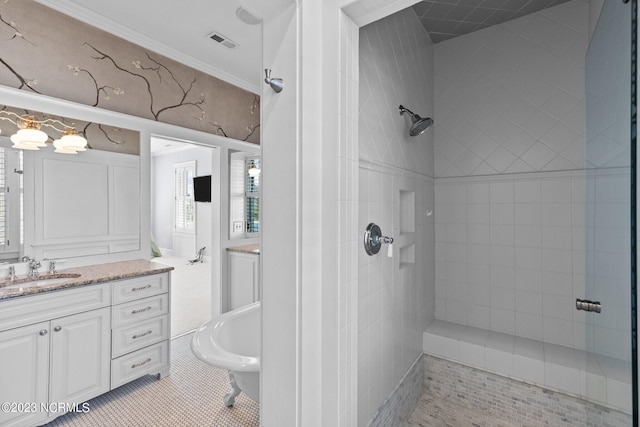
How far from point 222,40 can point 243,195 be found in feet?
5.24

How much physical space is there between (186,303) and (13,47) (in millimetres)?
3034

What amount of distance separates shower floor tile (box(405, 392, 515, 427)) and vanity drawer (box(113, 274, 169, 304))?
198cm

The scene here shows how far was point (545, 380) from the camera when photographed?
1851 mm

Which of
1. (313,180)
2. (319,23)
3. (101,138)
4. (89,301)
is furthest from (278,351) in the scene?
(101,138)

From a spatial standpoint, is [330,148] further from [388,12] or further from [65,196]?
[65,196]

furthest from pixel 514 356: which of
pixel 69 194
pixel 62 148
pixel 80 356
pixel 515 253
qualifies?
pixel 62 148

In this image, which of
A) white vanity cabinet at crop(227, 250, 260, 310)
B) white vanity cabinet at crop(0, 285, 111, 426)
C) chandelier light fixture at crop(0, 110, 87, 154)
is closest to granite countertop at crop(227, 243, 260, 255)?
white vanity cabinet at crop(227, 250, 260, 310)

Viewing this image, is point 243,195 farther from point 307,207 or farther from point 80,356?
point 307,207

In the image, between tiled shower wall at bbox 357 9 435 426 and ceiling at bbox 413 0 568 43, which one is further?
ceiling at bbox 413 0 568 43

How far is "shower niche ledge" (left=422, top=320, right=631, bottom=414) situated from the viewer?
5.87 ft

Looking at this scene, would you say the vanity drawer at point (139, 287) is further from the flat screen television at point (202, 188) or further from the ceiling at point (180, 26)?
the flat screen television at point (202, 188)

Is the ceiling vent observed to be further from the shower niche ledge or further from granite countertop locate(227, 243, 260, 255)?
the shower niche ledge

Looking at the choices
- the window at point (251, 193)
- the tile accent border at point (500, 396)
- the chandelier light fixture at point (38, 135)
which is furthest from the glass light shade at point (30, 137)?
the tile accent border at point (500, 396)

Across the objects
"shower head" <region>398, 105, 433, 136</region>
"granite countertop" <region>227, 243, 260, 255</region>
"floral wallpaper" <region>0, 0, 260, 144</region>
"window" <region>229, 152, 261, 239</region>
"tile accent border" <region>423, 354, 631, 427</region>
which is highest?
"floral wallpaper" <region>0, 0, 260, 144</region>
